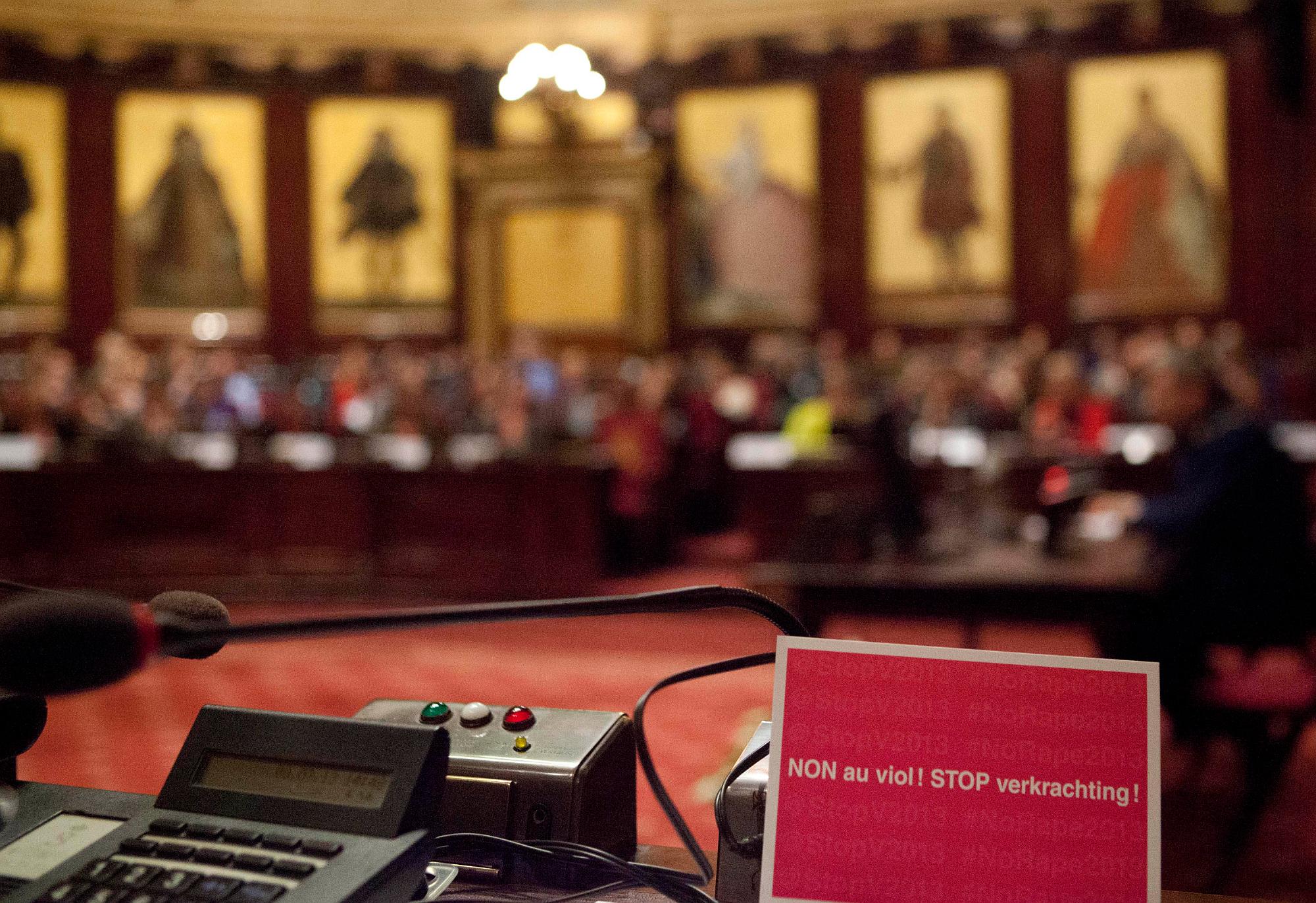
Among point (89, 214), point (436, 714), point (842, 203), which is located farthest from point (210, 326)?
point (436, 714)

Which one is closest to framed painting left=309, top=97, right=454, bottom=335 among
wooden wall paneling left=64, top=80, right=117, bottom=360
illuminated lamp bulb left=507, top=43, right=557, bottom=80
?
wooden wall paneling left=64, top=80, right=117, bottom=360

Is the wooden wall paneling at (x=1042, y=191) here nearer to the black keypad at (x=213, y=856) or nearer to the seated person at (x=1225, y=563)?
the seated person at (x=1225, y=563)

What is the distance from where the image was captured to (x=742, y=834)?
2.74 ft

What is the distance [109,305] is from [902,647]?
456 inches

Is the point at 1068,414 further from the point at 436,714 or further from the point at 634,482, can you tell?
the point at 436,714

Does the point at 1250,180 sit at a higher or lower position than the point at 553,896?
higher

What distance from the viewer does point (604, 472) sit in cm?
691

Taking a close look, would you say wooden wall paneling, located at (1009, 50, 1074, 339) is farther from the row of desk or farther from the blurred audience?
the row of desk

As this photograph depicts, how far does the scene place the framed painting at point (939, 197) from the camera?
34.4 feet

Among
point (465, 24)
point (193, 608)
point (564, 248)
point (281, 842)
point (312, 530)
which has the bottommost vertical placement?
point (312, 530)

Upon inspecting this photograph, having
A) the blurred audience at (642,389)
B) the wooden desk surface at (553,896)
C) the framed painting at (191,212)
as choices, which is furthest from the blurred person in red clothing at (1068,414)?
the framed painting at (191,212)

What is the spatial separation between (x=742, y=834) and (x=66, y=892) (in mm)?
441

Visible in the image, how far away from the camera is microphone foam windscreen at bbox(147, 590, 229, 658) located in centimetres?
72

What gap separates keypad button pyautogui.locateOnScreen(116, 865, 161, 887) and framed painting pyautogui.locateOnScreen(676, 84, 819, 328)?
34.3 ft
